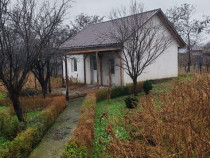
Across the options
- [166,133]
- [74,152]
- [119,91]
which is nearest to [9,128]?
[74,152]

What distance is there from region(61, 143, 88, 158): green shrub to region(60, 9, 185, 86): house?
→ 34.2ft

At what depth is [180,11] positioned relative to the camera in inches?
1034

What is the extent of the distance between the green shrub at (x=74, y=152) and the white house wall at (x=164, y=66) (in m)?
12.1

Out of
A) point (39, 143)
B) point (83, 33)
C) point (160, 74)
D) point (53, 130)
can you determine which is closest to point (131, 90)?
point (160, 74)

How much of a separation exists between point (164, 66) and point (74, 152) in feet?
49.3

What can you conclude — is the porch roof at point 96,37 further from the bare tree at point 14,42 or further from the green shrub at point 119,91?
the bare tree at point 14,42

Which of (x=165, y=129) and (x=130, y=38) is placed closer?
(x=165, y=129)

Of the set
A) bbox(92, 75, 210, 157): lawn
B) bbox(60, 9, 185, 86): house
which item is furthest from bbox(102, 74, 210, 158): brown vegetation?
bbox(60, 9, 185, 86): house

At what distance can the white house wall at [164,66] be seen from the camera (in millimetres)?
16047

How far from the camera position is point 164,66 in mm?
17297

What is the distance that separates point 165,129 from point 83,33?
17632 millimetres

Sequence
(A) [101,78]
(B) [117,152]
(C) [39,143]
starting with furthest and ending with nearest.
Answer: (A) [101,78] → (C) [39,143] → (B) [117,152]

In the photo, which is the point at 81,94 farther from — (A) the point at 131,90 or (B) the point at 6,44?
(B) the point at 6,44

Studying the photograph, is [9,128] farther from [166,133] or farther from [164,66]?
[164,66]
